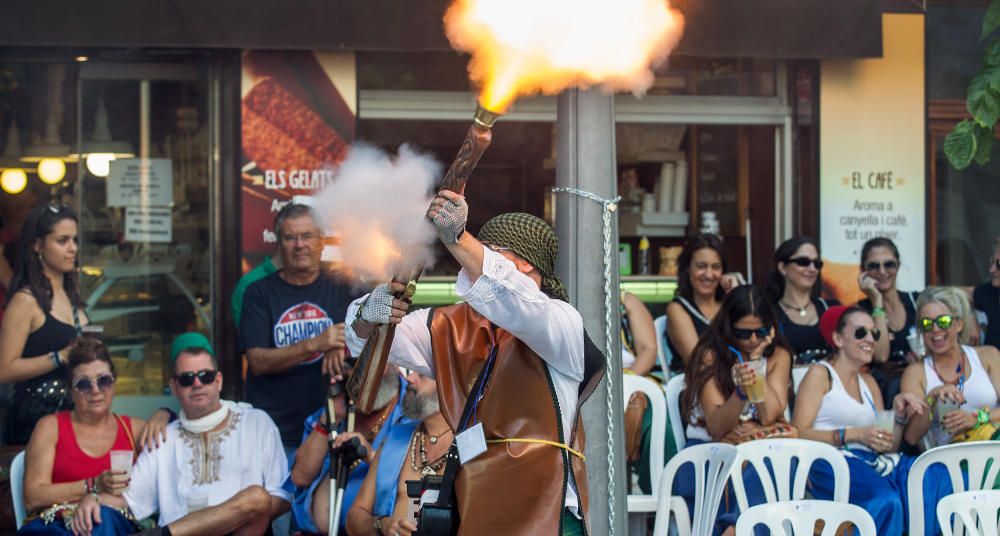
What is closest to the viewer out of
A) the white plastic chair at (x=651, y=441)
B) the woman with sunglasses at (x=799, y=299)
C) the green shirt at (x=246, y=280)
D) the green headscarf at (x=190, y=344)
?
the white plastic chair at (x=651, y=441)

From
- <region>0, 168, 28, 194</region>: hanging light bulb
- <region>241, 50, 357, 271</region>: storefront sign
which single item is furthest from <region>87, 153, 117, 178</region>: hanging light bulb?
<region>241, 50, 357, 271</region>: storefront sign

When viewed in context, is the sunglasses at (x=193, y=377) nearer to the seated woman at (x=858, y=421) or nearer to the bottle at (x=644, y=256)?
the seated woman at (x=858, y=421)

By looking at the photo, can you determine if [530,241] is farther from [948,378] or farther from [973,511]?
[948,378]

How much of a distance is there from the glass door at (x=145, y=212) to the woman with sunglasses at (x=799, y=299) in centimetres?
332

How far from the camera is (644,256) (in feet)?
27.9

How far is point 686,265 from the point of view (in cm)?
692

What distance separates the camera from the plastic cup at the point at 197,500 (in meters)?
5.60

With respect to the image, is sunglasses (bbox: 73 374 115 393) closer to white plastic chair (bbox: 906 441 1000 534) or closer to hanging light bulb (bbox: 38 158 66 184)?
hanging light bulb (bbox: 38 158 66 184)

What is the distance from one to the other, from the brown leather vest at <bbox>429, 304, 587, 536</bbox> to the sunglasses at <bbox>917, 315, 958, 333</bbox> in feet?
10.6

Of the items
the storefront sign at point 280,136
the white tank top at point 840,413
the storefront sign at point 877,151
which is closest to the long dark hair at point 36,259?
the storefront sign at point 280,136

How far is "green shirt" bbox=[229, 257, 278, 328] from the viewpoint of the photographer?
668cm

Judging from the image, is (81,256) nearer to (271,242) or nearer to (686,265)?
(271,242)

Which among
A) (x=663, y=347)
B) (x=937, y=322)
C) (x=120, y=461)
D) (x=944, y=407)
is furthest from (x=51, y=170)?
(x=944, y=407)

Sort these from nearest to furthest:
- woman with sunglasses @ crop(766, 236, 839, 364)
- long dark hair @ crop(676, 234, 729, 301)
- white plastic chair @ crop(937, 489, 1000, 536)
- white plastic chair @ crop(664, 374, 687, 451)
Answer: white plastic chair @ crop(937, 489, 1000, 536) < white plastic chair @ crop(664, 374, 687, 451) < woman with sunglasses @ crop(766, 236, 839, 364) < long dark hair @ crop(676, 234, 729, 301)
